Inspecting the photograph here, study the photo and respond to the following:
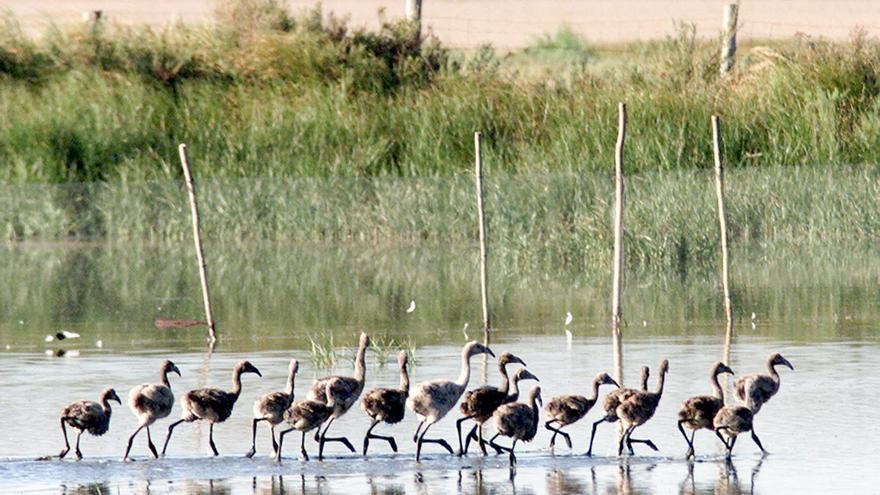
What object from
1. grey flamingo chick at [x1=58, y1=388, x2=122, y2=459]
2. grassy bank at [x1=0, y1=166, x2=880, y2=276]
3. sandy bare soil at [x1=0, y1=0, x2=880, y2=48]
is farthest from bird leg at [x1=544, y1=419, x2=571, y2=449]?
sandy bare soil at [x1=0, y1=0, x2=880, y2=48]

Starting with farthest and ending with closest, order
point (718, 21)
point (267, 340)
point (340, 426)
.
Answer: point (718, 21) < point (267, 340) < point (340, 426)

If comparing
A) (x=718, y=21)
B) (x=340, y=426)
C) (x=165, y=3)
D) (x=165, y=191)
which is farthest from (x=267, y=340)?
(x=165, y=3)

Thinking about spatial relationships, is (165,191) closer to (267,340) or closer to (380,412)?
(267,340)

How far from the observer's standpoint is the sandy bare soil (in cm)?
7981

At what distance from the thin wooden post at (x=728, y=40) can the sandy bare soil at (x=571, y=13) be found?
34.5 metres

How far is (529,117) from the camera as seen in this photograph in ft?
120

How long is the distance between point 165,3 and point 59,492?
76.0 m

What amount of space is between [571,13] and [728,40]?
4854 centimetres

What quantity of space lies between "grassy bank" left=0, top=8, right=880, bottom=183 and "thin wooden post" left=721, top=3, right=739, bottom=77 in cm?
39

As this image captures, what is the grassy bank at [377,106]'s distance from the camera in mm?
34312

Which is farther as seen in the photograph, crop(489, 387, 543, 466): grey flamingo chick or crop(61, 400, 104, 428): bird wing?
crop(61, 400, 104, 428): bird wing

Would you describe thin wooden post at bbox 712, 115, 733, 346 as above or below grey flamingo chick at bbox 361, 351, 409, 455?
above

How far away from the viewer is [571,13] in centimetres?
8825

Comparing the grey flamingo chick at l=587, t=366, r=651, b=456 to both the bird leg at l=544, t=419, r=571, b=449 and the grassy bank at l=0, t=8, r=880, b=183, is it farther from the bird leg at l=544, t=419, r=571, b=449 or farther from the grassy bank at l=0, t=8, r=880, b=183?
the grassy bank at l=0, t=8, r=880, b=183
